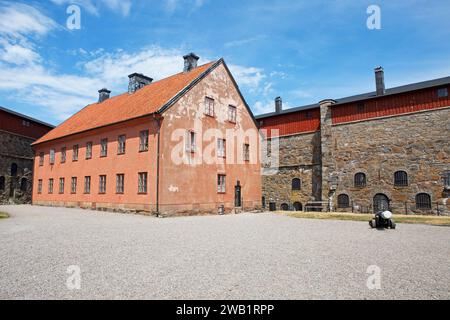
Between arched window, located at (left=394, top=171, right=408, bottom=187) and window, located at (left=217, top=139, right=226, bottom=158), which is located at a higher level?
window, located at (left=217, top=139, right=226, bottom=158)

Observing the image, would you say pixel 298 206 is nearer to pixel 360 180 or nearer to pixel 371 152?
pixel 360 180

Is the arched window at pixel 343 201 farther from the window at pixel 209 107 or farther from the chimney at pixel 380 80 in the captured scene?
the window at pixel 209 107

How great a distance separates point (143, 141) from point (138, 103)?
450 centimetres

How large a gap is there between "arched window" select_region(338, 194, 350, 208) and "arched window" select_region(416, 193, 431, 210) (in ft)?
16.2

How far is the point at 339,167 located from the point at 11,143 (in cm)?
3285

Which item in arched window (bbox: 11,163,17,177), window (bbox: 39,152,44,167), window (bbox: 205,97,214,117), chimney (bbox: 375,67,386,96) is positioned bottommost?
arched window (bbox: 11,163,17,177)

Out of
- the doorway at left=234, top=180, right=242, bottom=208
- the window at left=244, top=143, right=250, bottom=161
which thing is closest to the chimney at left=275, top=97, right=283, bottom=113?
the window at left=244, top=143, right=250, bottom=161

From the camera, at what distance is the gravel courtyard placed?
452cm

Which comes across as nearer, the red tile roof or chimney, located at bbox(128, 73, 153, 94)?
the red tile roof

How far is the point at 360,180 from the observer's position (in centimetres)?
2444

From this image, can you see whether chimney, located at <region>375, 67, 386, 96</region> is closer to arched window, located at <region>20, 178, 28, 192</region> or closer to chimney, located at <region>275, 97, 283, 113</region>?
chimney, located at <region>275, 97, 283, 113</region>

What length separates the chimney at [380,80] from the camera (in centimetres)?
2514

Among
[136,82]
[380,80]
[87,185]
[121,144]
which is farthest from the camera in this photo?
[136,82]

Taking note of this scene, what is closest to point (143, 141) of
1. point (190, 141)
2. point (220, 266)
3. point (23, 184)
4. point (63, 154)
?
point (190, 141)
